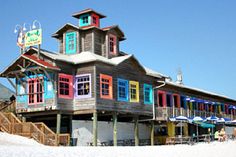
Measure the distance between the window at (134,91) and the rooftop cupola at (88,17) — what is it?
562 centimetres

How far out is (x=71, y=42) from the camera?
3011 cm

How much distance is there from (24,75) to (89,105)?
207 inches

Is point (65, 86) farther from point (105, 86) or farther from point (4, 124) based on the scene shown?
point (4, 124)

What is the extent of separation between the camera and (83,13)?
1200 inches

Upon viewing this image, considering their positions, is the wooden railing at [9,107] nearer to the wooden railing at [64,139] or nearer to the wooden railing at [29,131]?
the wooden railing at [29,131]

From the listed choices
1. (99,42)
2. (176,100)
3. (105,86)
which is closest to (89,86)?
(105,86)

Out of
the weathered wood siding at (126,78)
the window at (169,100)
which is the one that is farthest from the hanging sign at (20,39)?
the window at (169,100)

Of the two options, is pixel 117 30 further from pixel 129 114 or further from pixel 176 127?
pixel 176 127

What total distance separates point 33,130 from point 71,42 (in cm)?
873

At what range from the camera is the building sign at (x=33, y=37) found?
83.2ft

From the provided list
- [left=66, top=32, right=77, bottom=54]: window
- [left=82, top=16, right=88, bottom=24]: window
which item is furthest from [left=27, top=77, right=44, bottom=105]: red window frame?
[left=82, top=16, right=88, bottom=24]: window

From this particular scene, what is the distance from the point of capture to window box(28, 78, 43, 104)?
25703 mm

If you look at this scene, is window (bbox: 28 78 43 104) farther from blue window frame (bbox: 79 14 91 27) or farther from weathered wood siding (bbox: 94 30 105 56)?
blue window frame (bbox: 79 14 91 27)

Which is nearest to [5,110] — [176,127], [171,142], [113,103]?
[113,103]
